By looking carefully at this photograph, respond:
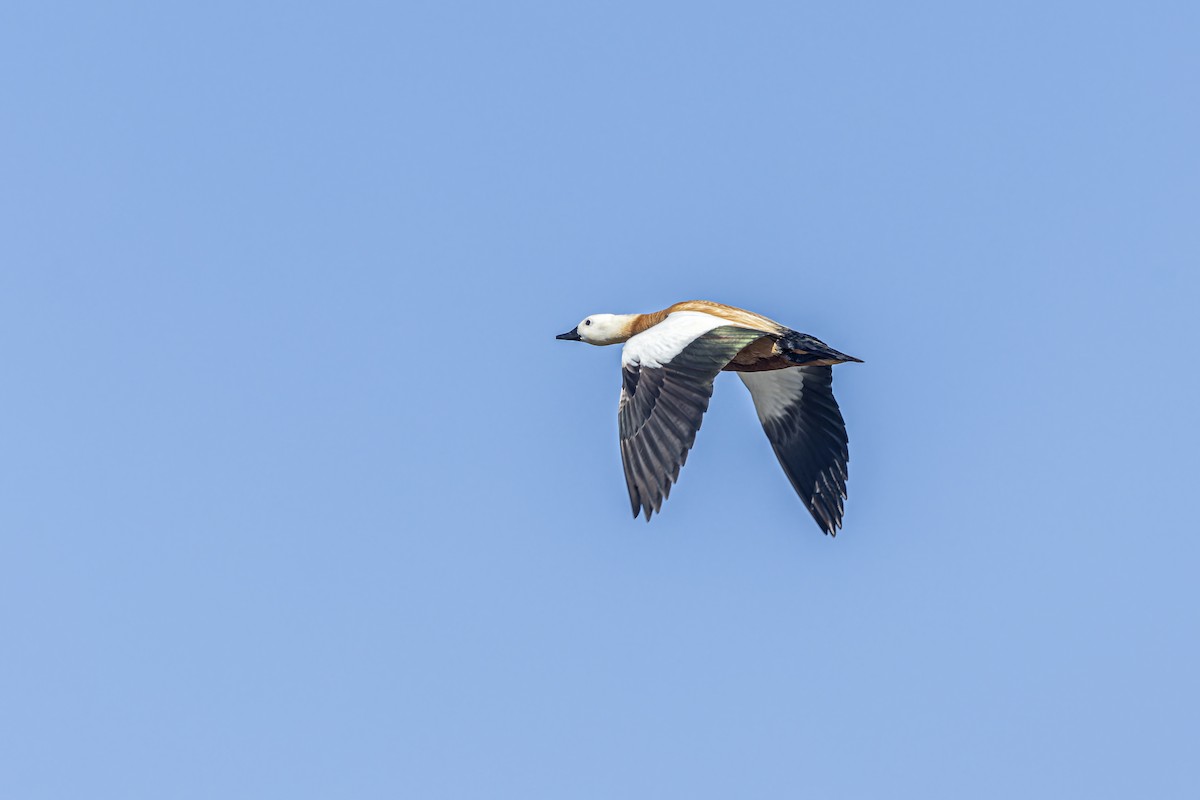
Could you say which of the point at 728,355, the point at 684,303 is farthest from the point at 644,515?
the point at 684,303

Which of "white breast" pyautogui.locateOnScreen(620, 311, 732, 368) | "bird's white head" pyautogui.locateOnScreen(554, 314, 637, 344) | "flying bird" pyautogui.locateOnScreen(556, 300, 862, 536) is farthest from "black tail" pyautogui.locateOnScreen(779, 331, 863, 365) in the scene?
"bird's white head" pyautogui.locateOnScreen(554, 314, 637, 344)

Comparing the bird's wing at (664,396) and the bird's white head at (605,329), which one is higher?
the bird's white head at (605,329)

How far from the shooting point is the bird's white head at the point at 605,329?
22078 millimetres

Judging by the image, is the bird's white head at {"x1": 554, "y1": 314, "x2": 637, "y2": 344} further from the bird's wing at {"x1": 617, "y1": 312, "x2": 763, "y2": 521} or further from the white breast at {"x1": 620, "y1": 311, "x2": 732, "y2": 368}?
the bird's wing at {"x1": 617, "y1": 312, "x2": 763, "y2": 521}

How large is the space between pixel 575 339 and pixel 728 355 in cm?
471

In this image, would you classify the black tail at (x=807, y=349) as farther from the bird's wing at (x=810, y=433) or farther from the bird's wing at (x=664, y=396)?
the bird's wing at (x=810, y=433)

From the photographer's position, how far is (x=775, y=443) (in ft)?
71.4

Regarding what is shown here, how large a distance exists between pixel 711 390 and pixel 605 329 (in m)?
4.62

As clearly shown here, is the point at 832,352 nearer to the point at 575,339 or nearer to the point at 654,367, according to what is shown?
the point at 654,367

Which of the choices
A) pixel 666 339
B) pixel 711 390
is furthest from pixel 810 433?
pixel 711 390

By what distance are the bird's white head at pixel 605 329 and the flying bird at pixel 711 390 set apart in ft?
0.04

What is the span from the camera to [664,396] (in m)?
17.9

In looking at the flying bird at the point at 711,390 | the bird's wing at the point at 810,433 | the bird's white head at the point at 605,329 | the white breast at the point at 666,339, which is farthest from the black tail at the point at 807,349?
the bird's white head at the point at 605,329

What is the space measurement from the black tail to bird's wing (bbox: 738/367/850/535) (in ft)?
6.57
